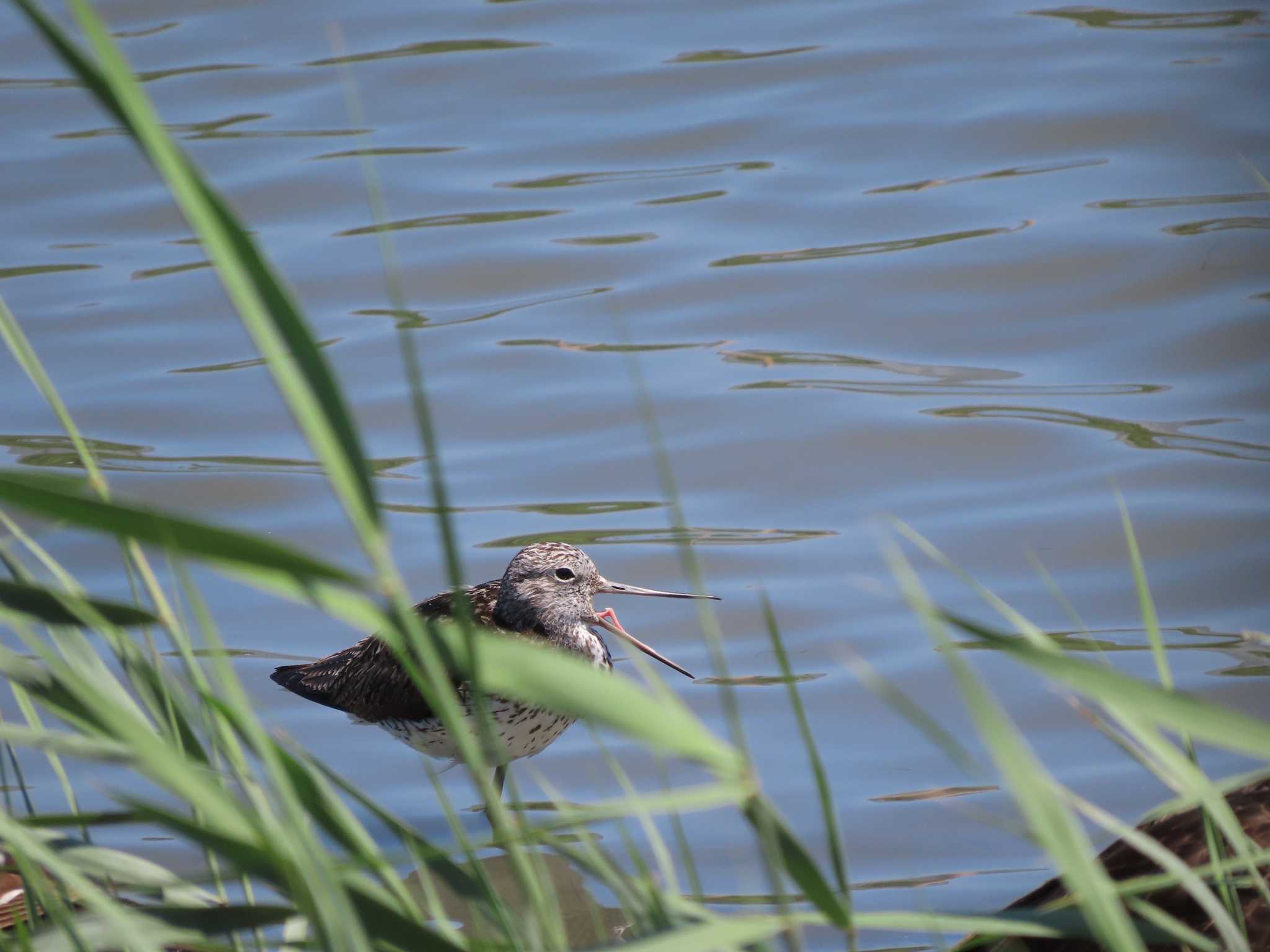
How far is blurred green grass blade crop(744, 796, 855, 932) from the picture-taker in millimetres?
1444

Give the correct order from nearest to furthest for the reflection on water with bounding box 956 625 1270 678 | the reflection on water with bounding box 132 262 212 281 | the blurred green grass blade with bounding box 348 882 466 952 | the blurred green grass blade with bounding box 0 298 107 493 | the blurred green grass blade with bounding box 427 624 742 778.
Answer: the blurred green grass blade with bounding box 427 624 742 778, the blurred green grass blade with bounding box 348 882 466 952, the blurred green grass blade with bounding box 0 298 107 493, the reflection on water with bounding box 956 625 1270 678, the reflection on water with bounding box 132 262 212 281

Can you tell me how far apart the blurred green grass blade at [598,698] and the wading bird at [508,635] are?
3.61 meters

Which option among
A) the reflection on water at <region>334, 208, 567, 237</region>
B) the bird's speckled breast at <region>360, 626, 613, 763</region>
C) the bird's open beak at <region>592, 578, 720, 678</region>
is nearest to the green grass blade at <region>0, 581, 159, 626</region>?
the bird's speckled breast at <region>360, 626, 613, 763</region>

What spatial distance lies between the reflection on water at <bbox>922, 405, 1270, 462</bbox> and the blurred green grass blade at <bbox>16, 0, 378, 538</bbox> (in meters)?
5.63

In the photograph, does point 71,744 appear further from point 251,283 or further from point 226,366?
point 226,366

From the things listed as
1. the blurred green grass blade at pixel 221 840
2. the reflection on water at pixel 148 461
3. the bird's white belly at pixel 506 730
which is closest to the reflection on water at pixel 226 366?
the reflection on water at pixel 148 461

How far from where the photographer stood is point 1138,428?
259 inches

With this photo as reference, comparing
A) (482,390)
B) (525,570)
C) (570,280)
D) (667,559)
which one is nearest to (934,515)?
(667,559)

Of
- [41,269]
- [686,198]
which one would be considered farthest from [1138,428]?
[41,269]

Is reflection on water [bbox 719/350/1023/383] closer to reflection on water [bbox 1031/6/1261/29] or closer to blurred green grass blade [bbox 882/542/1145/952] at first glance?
reflection on water [bbox 1031/6/1261/29]

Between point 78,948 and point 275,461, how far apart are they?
5.39 m

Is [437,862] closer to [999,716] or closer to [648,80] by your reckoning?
[999,716]

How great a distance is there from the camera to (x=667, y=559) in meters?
6.20

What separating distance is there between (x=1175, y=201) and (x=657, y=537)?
147 inches
